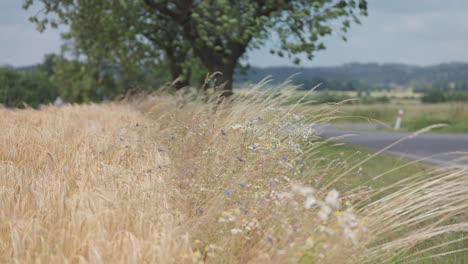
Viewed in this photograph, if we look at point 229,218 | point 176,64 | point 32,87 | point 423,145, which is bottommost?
point 423,145

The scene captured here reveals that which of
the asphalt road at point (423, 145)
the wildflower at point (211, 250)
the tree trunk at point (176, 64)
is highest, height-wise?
the tree trunk at point (176, 64)

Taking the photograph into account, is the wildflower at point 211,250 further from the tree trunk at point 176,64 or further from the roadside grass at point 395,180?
the tree trunk at point 176,64

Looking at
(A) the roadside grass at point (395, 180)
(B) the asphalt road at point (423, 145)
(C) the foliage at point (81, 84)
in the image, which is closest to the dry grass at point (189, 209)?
(A) the roadside grass at point (395, 180)

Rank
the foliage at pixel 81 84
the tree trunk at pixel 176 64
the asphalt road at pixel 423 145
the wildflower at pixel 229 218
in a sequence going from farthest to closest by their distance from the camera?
1. the foliage at pixel 81 84
2. the tree trunk at pixel 176 64
3. the asphalt road at pixel 423 145
4. the wildflower at pixel 229 218

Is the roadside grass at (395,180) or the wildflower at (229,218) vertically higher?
the wildflower at (229,218)

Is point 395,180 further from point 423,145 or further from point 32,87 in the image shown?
point 32,87

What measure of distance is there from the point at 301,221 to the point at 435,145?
13.1 m

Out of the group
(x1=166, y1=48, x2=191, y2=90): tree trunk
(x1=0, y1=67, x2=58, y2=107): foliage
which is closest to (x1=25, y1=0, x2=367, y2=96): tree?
(x1=166, y1=48, x2=191, y2=90): tree trunk

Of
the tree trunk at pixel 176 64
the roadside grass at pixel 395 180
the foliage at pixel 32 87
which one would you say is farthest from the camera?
the foliage at pixel 32 87

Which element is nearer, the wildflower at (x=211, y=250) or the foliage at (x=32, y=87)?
the wildflower at (x=211, y=250)

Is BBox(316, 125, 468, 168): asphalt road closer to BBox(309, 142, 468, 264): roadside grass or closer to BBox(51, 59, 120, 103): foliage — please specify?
BBox(309, 142, 468, 264): roadside grass

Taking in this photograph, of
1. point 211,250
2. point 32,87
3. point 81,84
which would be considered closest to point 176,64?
point 81,84

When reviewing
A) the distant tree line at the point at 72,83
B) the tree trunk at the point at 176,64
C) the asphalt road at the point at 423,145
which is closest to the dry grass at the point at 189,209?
the asphalt road at the point at 423,145

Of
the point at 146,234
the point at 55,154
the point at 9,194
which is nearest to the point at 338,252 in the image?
the point at 146,234
